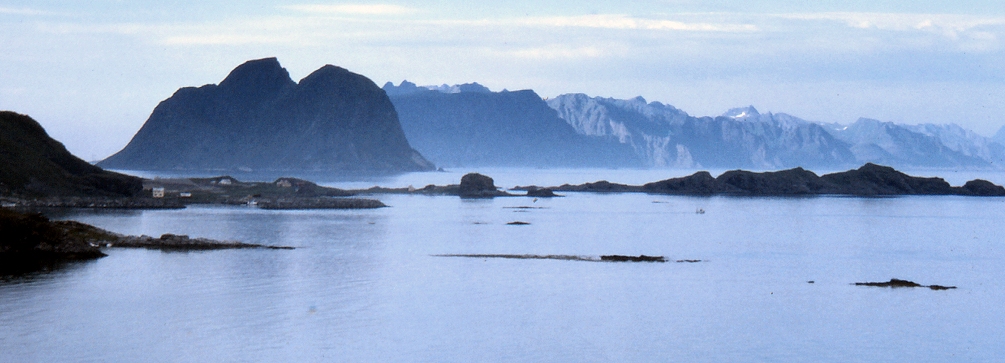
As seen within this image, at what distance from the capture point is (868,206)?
398 ft

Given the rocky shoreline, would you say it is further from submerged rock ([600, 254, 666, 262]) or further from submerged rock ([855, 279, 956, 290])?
submerged rock ([855, 279, 956, 290])

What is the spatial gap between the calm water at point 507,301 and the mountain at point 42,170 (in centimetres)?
1829

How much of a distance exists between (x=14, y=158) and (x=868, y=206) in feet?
308

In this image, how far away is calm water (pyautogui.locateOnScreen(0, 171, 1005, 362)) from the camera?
2983 centimetres

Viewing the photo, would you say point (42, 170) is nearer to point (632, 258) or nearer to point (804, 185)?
point (632, 258)

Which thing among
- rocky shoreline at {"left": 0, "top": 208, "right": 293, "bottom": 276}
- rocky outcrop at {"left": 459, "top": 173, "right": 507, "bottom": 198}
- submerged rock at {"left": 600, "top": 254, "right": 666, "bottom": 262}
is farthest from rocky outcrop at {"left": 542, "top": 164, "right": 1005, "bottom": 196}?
rocky shoreline at {"left": 0, "top": 208, "right": 293, "bottom": 276}

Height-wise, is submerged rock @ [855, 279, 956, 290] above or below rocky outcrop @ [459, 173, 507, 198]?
below

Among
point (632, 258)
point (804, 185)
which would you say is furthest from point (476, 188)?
point (632, 258)

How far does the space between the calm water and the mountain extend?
18292 mm

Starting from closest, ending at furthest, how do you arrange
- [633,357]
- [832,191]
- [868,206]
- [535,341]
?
[633,357] < [535,341] < [868,206] < [832,191]

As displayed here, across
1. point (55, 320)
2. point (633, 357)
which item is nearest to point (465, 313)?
point (633, 357)

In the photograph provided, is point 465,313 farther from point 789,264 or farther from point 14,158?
point 14,158

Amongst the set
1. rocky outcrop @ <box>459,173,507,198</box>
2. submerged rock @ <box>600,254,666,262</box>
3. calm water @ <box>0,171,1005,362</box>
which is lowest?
calm water @ <box>0,171,1005,362</box>

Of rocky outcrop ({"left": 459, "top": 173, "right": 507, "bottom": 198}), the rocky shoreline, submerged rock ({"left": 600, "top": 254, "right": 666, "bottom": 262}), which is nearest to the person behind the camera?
the rocky shoreline
